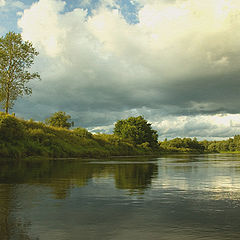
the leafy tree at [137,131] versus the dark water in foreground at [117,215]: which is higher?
the leafy tree at [137,131]

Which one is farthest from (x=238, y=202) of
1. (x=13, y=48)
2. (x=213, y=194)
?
(x=13, y=48)

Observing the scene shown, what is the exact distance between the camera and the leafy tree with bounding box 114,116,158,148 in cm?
10644

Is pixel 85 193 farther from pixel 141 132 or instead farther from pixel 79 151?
pixel 141 132

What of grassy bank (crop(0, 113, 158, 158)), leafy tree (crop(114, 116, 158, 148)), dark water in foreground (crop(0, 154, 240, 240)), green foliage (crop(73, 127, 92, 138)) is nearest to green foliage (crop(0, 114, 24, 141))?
grassy bank (crop(0, 113, 158, 158))

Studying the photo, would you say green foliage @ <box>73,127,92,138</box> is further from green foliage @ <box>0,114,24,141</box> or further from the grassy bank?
green foliage @ <box>0,114,24,141</box>

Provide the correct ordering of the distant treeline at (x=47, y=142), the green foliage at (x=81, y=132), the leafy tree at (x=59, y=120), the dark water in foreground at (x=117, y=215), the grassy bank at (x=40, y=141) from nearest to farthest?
1. the dark water in foreground at (x=117, y=215)
2. the grassy bank at (x=40, y=141)
3. the distant treeline at (x=47, y=142)
4. the green foliage at (x=81, y=132)
5. the leafy tree at (x=59, y=120)

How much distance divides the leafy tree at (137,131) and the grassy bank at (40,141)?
3961 cm

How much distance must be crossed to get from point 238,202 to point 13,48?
4742 centimetres

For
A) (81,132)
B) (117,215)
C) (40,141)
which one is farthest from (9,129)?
(117,215)

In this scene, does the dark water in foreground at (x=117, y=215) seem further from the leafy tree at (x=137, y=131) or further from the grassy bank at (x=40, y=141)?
the leafy tree at (x=137, y=131)

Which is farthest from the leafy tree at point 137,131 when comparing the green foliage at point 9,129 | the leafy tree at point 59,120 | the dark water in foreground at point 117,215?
the dark water in foreground at point 117,215

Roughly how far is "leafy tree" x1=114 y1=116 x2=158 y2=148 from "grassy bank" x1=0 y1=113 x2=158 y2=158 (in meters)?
39.6

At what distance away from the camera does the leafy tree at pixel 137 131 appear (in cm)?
10644

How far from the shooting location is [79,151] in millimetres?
49125
